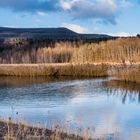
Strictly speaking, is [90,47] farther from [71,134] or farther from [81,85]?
[71,134]

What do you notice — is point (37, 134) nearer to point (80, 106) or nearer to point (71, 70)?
point (80, 106)

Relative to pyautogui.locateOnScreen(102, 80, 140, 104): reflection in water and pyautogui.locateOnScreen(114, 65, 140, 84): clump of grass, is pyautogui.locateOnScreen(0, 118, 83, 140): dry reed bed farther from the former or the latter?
pyautogui.locateOnScreen(114, 65, 140, 84): clump of grass

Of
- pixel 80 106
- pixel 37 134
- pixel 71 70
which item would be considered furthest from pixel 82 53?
pixel 37 134

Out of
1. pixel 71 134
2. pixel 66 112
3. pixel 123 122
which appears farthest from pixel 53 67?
pixel 71 134

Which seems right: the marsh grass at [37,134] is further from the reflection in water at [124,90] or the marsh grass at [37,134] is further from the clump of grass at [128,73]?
the clump of grass at [128,73]

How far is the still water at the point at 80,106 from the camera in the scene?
15.9 metres

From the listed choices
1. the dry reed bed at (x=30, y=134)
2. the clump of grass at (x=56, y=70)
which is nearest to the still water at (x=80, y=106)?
the dry reed bed at (x=30, y=134)

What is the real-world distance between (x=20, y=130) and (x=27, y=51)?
40.1m

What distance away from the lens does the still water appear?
15.9 meters

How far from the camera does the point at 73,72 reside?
4441cm

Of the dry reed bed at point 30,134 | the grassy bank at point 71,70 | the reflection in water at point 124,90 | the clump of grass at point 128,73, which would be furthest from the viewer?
the grassy bank at point 71,70

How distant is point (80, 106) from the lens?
22.4 meters

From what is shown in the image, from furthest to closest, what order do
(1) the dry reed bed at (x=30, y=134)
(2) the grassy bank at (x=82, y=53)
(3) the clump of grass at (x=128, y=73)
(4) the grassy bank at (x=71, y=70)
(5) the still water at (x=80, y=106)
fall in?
(2) the grassy bank at (x=82, y=53)
(4) the grassy bank at (x=71, y=70)
(3) the clump of grass at (x=128, y=73)
(5) the still water at (x=80, y=106)
(1) the dry reed bed at (x=30, y=134)

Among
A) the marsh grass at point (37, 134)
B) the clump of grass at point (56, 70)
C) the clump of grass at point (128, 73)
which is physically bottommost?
the clump of grass at point (56, 70)
